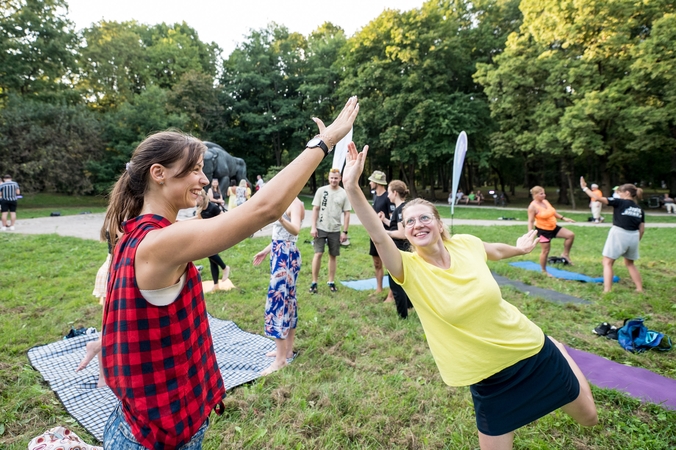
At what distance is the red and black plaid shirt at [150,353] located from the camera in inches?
48.4

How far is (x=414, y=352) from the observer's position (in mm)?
4266

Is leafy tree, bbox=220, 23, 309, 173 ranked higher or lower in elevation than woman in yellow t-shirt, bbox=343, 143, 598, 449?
higher

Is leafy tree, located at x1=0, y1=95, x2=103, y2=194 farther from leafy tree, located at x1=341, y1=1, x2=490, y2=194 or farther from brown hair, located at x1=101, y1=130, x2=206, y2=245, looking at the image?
brown hair, located at x1=101, y1=130, x2=206, y2=245

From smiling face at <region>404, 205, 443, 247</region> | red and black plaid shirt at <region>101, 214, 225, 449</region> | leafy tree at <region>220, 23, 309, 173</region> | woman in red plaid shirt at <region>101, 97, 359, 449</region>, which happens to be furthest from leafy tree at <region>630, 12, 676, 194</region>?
leafy tree at <region>220, 23, 309, 173</region>

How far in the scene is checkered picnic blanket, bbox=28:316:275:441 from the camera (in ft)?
10.6

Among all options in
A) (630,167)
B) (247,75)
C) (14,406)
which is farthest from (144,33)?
(630,167)

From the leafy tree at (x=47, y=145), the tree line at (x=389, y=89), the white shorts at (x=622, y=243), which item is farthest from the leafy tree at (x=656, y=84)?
the leafy tree at (x=47, y=145)

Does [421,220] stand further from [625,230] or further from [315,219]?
[625,230]

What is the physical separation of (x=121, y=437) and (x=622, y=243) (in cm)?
736

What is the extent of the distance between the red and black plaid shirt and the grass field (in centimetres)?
167

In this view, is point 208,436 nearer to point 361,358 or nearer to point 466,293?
point 361,358

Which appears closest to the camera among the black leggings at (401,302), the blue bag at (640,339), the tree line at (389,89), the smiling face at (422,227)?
the smiling face at (422,227)

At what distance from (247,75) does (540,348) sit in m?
35.0

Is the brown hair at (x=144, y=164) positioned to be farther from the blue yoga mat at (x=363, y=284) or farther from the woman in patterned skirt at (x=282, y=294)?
the blue yoga mat at (x=363, y=284)
